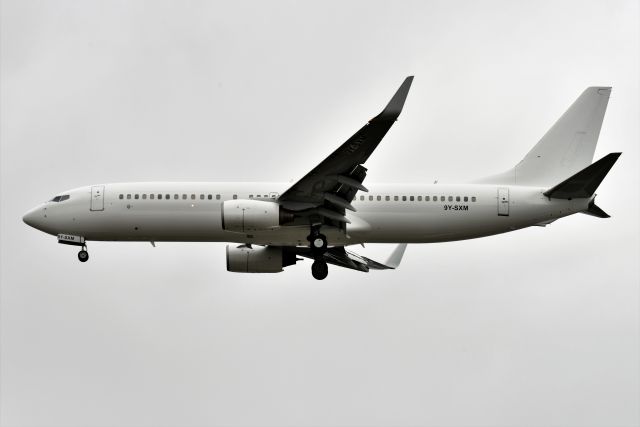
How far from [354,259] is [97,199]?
12.7 metres

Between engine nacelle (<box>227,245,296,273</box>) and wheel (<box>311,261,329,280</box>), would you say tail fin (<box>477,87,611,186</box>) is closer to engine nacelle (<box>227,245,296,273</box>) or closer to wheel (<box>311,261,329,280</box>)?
wheel (<box>311,261,329,280</box>)

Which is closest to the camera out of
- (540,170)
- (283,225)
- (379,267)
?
(283,225)

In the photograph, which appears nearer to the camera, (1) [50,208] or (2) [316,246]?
(2) [316,246]

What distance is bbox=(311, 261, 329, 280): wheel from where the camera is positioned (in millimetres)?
50562

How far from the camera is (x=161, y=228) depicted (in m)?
50.3

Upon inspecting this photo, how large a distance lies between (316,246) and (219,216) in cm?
441

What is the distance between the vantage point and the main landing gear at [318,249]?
49.3m

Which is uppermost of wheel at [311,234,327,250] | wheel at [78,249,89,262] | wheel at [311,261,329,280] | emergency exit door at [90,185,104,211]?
emergency exit door at [90,185,104,211]

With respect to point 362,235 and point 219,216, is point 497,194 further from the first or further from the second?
point 219,216

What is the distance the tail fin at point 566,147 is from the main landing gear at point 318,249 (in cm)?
787

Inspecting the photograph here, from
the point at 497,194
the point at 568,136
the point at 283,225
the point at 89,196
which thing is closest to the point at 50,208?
the point at 89,196

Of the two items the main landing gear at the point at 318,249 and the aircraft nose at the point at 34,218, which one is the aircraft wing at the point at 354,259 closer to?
the main landing gear at the point at 318,249

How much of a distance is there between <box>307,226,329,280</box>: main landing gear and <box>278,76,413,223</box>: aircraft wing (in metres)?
0.85

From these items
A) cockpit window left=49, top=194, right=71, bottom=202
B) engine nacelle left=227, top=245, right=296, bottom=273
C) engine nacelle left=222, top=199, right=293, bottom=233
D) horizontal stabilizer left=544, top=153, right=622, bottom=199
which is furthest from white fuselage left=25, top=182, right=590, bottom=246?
engine nacelle left=227, top=245, right=296, bottom=273
